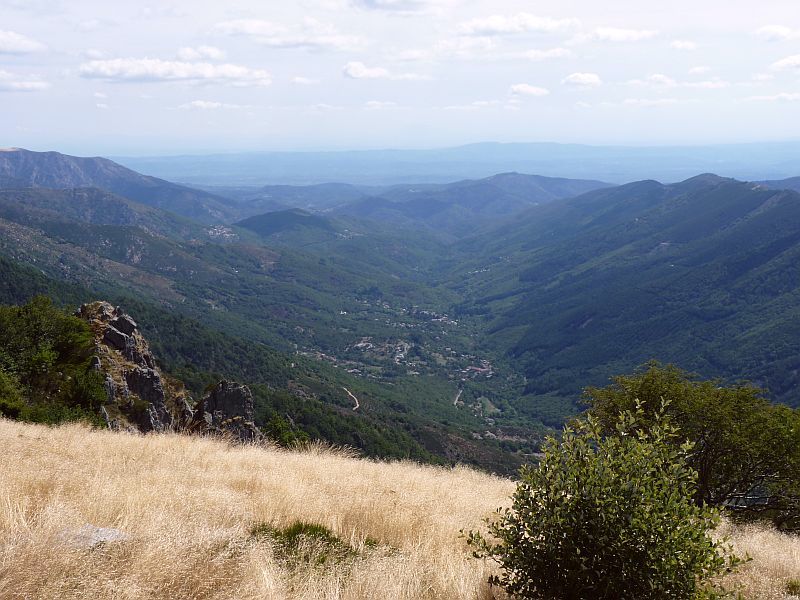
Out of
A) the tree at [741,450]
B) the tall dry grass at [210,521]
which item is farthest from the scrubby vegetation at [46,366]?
the tree at [741,450]

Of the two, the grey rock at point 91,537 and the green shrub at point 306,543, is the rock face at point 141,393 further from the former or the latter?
the grey rock at point 91,537

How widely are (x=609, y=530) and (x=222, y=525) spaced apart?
5119 millimetres

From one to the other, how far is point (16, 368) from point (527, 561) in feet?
128

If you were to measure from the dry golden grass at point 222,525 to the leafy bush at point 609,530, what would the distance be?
122 cm

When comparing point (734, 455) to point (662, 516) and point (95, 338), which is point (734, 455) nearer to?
point (662, 516)

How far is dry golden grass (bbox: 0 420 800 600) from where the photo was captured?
220 inches

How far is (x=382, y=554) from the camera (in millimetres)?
7473

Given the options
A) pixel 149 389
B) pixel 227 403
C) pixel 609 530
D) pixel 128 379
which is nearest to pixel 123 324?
pixel 128 379

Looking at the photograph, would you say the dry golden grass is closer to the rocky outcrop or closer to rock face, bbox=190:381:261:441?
the rocky outcrop

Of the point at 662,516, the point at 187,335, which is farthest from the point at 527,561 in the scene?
the point at 187,335

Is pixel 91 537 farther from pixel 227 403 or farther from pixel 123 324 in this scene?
pixel 123 324

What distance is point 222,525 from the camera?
7691 mm

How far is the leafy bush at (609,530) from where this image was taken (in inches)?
209

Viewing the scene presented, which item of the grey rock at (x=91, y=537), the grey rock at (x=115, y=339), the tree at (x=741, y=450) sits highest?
the grey rock at (x=91, y=537)
